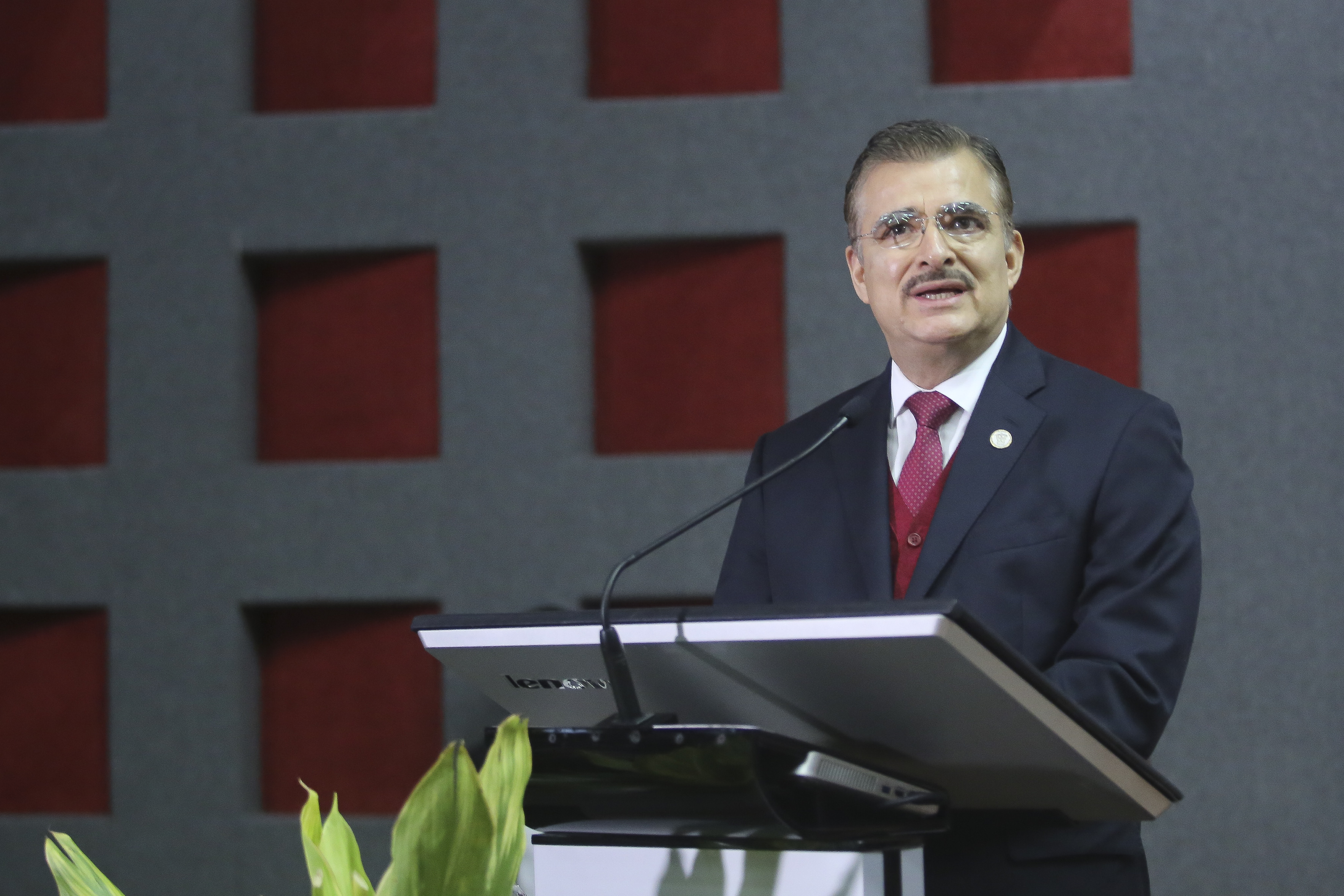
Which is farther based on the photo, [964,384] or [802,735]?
[964,384]

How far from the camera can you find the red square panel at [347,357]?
300 cm

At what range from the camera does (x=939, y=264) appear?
4.81ft

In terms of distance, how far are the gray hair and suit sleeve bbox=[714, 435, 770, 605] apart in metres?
0.39

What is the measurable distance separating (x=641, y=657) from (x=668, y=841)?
123 millimetres

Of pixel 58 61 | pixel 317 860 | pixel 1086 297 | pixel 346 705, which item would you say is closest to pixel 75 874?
pixel 317 860

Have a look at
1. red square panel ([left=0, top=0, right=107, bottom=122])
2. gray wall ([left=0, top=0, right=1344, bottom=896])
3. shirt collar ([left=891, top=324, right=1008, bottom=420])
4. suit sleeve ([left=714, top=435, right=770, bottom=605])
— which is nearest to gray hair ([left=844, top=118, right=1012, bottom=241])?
shirt collar ([left=891, top=324, right=1008, bottom=420])

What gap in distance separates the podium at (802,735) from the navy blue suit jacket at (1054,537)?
170mm

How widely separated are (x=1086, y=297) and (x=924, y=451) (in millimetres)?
1563

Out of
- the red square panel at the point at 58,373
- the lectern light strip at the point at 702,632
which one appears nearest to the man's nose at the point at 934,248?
the lectern light strip at the point at 702,632

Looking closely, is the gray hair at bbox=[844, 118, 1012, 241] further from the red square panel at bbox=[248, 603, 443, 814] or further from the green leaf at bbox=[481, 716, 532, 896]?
the red square panel at bbox=[248, 603, 443, 814]

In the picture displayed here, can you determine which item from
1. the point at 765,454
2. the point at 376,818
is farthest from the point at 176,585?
the point at 765,454

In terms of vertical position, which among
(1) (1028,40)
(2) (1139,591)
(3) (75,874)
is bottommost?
(3) (75,874)

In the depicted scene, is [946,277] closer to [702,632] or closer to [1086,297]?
[702,632]

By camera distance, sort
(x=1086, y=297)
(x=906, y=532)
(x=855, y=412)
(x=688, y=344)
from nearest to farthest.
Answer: (x=855, y=412) → (x=906, y=532) → (x=1086, y=297) → (x=688, y=344)
